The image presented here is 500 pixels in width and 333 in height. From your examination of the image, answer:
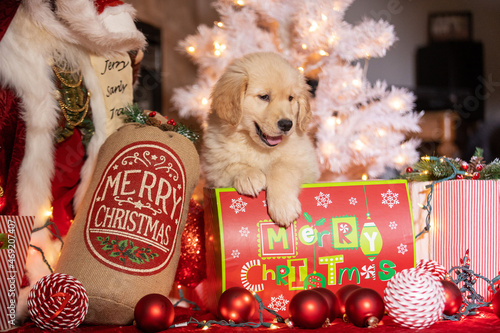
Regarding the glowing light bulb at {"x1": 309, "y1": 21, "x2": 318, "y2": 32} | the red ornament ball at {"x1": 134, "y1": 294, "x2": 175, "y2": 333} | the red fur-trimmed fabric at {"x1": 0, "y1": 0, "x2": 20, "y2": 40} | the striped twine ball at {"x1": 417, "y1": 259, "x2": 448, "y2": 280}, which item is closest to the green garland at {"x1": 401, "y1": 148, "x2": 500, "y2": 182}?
the striped twine ball at {"x1": 417, "y1": 259, "x2": 448, "y2": 280}

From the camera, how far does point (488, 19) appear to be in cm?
391

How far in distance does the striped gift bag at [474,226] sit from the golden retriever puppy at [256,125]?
569 mm

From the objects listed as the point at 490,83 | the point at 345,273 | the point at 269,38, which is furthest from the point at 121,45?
the point at 490,83

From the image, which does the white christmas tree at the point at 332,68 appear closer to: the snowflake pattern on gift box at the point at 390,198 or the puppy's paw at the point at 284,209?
the snowflake pattern on gift box at the point at 390,198

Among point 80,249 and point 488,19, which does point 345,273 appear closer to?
point 80,249

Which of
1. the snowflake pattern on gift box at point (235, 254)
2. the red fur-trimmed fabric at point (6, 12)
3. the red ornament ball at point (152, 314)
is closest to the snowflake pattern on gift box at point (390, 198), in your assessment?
the snowflake pattern on gift box at point (235, 254)

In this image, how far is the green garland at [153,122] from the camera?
1901mm

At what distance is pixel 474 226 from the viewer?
177 cm

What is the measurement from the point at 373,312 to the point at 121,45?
58.3 inches

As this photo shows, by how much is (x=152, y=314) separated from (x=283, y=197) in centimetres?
59

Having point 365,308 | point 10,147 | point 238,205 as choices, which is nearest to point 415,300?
point 365,308

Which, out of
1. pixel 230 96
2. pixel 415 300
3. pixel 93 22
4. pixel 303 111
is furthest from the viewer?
pixel 303 111

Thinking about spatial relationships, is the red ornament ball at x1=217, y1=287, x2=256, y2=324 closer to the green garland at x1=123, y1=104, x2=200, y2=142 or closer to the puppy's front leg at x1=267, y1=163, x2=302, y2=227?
the puppy's front leg at x1=267, y1=163, x2=302, y2=227

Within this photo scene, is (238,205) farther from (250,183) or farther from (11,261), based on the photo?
(11,261)
